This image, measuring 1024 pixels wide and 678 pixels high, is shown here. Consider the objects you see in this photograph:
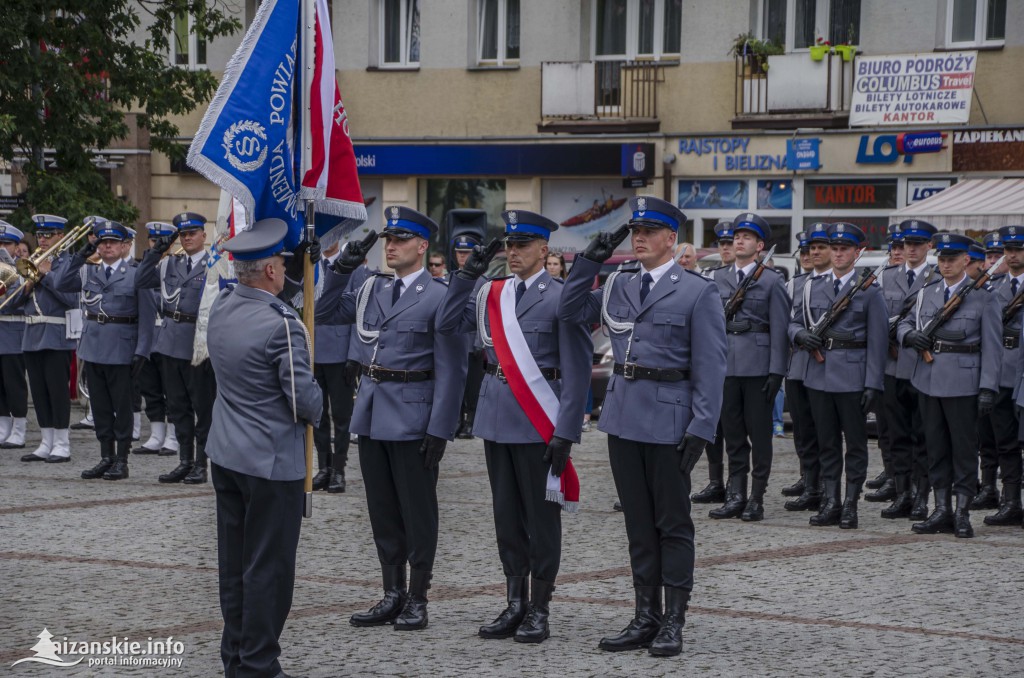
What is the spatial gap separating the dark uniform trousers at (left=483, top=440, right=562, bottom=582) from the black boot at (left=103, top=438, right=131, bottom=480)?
6.08 meters

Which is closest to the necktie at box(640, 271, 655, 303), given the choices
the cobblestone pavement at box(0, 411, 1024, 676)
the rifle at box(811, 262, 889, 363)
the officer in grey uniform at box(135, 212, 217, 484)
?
the cobblestone pavement at box(0, 411, 1024, 676)

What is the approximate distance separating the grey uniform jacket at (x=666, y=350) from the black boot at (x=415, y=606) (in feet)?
3.90

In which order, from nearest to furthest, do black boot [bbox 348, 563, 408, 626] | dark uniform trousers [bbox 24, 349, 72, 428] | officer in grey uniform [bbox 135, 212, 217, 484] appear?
1. black boot [bbox 348, 563, 408, 626]
2. officer in grey uniform [bbox 135, 212, 217, 484]
3. dark uniform trousers [bbox 24, 349, 72, 428]

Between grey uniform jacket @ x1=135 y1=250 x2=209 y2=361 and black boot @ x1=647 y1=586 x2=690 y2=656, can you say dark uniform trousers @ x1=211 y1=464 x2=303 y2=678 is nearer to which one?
black boot @ x1=647 y1=586 x2=690 y2=656

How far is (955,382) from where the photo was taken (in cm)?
1112

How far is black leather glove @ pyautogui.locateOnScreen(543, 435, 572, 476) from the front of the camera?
773 cm

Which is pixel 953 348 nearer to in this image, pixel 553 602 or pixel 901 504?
pixel 901 504

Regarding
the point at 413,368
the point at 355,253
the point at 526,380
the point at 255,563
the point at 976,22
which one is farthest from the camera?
the point at 976,22

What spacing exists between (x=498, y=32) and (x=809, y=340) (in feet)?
57.8

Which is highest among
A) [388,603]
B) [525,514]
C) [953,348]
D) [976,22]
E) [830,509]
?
[976,22]

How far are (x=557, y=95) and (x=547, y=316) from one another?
19603mm

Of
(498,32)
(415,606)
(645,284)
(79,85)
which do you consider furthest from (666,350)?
(498,32)

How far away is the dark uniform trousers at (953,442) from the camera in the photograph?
36.2 ft

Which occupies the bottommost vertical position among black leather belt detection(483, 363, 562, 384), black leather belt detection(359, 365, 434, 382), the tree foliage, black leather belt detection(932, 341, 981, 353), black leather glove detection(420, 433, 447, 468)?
black leather glove detection(420, 433, 447, 468)
